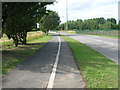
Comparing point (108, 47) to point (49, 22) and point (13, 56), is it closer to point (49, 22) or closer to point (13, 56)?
point (13, 56)

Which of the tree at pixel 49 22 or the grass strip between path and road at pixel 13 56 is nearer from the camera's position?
the grass strip between path and road at pixel 13 56

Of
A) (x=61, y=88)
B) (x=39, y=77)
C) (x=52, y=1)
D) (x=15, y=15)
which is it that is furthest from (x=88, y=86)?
(x=52, y=1)

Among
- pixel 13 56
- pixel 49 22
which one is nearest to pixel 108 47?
pixel 13 56

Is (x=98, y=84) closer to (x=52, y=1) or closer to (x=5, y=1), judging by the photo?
(x=5, y=1)

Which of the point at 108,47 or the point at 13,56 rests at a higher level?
the point at 108,47

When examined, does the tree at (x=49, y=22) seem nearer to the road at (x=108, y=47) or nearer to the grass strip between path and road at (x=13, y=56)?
the road at (x=108, y=47)

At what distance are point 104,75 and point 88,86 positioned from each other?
1.65 m

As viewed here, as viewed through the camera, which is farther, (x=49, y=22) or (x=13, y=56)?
(x=49, y=22)

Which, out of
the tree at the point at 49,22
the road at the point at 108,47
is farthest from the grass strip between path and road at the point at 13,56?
the tree at the point at 49,22

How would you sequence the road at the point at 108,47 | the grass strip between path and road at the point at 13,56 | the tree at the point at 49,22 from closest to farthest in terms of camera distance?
1. the grass strip between path and road at the point at 13,56
2. the road at the point at 108,47
3. the tree at the point at 49,22

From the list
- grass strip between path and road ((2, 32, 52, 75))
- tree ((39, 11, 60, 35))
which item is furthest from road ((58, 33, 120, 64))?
tree ((39, 11, 60, 35))

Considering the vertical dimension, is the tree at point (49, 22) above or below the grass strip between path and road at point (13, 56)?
above

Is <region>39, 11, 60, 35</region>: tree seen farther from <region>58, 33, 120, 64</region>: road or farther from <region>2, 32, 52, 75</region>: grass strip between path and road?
<region>2, 32, 52, 75</region>: grass strip between path and road

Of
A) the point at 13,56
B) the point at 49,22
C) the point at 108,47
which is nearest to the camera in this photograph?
the point at 13,56
